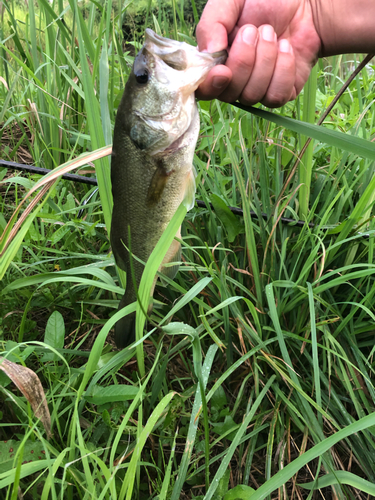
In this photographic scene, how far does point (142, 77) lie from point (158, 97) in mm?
83

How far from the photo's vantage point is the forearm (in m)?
1.38

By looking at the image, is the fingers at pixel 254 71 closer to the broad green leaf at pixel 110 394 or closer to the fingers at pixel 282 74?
the fingers at pixel 282 74

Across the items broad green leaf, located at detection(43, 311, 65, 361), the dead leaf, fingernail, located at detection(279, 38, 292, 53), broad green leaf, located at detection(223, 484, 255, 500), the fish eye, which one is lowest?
broad green leaf, located at detection(223, 484, 255, 500)

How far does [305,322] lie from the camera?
157 cm

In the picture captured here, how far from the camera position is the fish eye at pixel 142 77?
4.08ft

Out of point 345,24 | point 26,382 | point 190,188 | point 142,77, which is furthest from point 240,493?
point 345,24

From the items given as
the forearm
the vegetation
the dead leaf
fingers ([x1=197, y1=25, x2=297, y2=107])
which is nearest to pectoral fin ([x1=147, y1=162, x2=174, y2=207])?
the vegetation

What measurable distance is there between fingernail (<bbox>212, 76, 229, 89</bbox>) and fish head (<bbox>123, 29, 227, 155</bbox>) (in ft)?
0.23

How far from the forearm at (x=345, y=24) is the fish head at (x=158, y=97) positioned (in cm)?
50

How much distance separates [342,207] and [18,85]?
2715mm

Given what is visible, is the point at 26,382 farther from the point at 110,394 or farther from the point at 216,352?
the point at 216,352

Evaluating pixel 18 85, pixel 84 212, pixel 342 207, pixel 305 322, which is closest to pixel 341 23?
pixel 342 207

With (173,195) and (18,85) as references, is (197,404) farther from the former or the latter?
(18,85)

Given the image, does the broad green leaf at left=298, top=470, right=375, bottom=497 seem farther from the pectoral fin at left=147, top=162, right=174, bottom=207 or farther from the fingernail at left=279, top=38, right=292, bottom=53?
the fingernail at left=279, top=38, right=292, bottom=53
